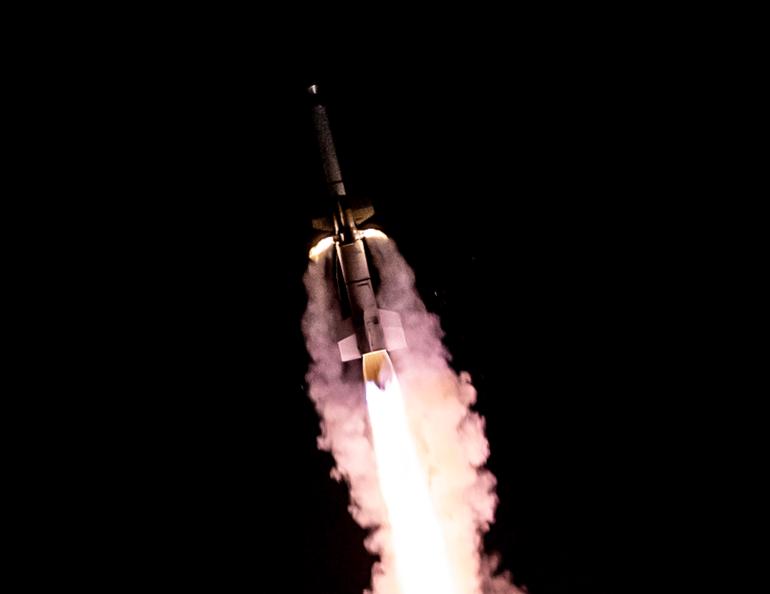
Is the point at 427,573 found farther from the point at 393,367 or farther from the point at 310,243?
the point at 310,243

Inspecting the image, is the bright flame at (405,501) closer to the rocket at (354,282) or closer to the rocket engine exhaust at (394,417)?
the rocket engine exhaust at (394,417)

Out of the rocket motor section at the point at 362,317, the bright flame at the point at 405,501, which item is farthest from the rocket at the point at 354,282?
the bright flame at the point at 405,501

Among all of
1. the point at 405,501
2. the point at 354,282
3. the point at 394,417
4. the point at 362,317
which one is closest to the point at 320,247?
the point at 354,282

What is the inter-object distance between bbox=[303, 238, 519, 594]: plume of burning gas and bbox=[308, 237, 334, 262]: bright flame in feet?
0.45

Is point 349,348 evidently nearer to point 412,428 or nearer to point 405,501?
point 412,428

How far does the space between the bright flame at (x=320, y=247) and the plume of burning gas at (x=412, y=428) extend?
0.45 ft

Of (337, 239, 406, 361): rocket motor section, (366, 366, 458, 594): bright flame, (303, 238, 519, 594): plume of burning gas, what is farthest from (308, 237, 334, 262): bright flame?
(366, 366, 458, 594): bright flame

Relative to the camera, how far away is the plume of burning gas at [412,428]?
973cm

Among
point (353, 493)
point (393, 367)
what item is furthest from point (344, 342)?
point (353, 493)

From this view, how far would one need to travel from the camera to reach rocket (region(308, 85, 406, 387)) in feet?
29.8

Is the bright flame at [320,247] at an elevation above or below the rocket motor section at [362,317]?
above

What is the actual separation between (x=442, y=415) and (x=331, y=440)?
64.4 inches

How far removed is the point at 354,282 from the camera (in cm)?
918

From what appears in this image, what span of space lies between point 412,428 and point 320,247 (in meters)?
2.76
